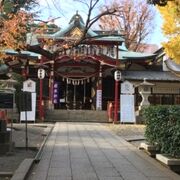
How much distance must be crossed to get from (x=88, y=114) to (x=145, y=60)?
797cm

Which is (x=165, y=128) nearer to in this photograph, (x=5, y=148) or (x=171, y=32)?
(x=5, y=148)

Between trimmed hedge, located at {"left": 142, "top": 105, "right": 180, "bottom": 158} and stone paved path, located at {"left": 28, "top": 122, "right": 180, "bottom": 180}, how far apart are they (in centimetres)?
57

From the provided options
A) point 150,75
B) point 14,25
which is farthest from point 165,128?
point 150,75

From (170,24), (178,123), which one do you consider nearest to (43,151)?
(178,123)

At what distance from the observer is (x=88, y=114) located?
38594 mm

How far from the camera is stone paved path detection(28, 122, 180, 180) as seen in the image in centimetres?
1155

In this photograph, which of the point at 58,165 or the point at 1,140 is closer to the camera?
the point at 58,165

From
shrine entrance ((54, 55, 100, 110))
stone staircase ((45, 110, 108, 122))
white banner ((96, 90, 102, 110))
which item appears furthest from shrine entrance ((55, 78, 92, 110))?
stone staircase ((45, 110, 108, 122))

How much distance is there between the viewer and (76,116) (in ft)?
126

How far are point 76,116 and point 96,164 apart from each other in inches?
982

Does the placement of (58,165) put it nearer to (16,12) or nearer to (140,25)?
(16,12)

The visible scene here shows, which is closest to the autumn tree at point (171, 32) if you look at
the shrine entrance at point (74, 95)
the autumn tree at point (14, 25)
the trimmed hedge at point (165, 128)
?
the autumn tree at point (14, 25)

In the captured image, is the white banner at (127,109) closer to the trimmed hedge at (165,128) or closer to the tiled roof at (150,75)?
the tiled roof at (150,75)

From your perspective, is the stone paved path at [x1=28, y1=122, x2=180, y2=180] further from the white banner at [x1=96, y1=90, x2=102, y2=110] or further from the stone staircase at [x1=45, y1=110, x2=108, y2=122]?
the white banner at [x1=96, y1=90, x2=102, y2=110]
